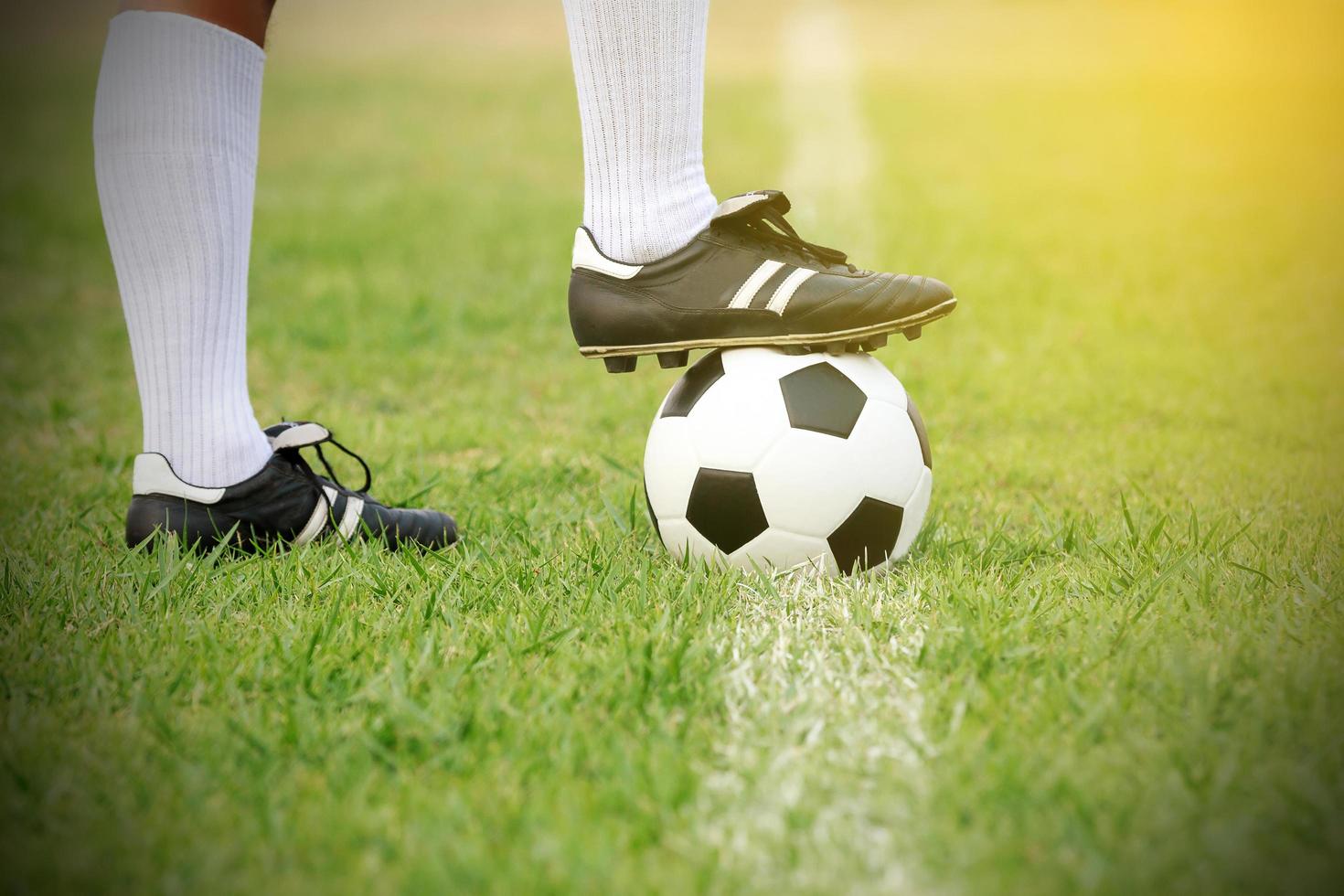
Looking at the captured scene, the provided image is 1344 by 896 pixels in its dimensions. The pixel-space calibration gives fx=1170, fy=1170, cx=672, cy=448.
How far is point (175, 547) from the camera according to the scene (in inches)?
95.7

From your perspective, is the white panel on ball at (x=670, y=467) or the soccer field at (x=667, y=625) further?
the white panel on ball at (x=670, y=467)

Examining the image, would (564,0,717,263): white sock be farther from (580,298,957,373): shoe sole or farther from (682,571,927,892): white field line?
(682,571,927,892): white field line

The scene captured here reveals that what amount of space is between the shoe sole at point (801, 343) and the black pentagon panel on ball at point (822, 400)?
6cm

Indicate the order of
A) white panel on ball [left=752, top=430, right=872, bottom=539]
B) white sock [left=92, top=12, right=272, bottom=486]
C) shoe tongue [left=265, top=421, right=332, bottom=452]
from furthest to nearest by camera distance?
shoe tongue [left=265, top=421, right=332, bottom=452] → white sock [left=92, top=12, right=272, bottom=486] → white panel on ball [left=752, top=430, right=872, bottom=539]

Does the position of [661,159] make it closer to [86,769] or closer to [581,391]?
Result: [86,769]

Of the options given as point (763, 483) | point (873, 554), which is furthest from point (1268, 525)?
point (763, 483)

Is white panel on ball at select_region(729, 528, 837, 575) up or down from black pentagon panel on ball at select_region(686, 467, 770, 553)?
down

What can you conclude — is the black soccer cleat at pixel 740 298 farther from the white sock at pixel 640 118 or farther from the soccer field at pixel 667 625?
the soccer field at pixel 667 625

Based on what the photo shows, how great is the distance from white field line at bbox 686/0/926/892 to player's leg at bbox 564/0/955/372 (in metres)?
0.53

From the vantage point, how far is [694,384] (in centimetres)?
246

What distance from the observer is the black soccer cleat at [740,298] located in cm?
237

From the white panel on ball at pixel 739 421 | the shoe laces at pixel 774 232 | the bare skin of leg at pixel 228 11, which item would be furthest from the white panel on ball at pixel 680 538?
the bare skin of leg at pixel 228 11

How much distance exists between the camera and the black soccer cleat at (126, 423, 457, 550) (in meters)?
2.52

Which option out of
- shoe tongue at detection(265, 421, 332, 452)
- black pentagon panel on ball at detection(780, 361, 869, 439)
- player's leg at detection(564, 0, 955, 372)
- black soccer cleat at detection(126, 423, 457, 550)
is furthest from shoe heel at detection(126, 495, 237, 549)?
black pentagon panel on ball at detection(780, 361, 869, 439)
